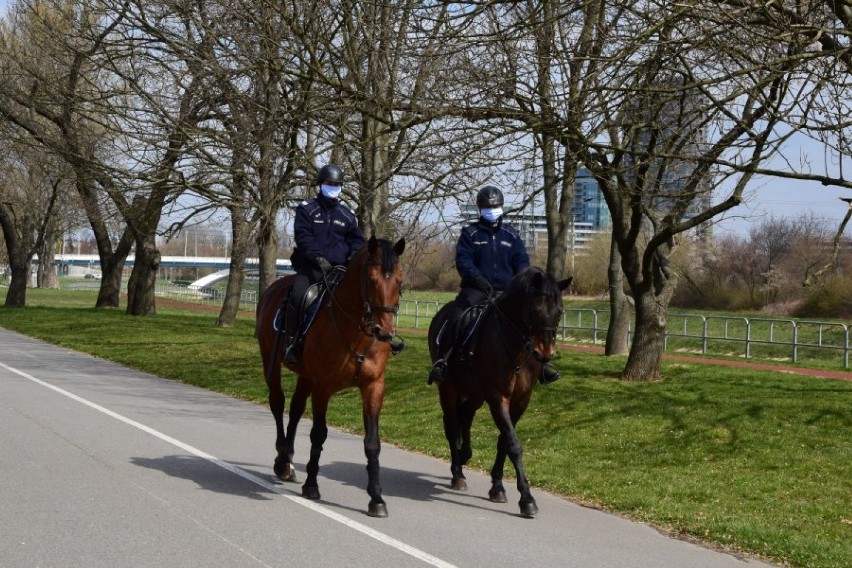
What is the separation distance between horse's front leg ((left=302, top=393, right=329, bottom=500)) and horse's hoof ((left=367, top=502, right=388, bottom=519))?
787 mm

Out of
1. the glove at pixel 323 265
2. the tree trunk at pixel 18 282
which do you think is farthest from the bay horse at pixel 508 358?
the tree trunk at pixel 18 282

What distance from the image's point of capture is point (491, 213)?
9680 millimetres

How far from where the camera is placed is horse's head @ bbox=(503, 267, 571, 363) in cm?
825

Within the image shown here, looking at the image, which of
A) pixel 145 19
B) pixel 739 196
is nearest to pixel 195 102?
pixel 145 19

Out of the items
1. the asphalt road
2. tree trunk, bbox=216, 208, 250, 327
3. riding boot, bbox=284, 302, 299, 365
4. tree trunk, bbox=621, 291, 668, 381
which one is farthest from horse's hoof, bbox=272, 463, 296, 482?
tree trunk, bbox=216, 208, 250, 327

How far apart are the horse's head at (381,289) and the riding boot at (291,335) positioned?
1.29 m

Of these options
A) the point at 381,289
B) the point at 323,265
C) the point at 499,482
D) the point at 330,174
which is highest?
the point at 330,174

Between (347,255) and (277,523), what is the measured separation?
2931mm

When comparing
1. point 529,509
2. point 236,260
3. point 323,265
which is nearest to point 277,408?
point 323,265

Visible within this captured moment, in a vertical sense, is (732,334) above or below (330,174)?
below

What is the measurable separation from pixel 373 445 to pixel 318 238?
7.01 ft

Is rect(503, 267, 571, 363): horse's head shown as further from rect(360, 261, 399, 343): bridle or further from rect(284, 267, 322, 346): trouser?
rect(284, 267, 322, 346): trouser

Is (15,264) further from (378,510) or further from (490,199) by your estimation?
(378,510)

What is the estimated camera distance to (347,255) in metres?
9.71
